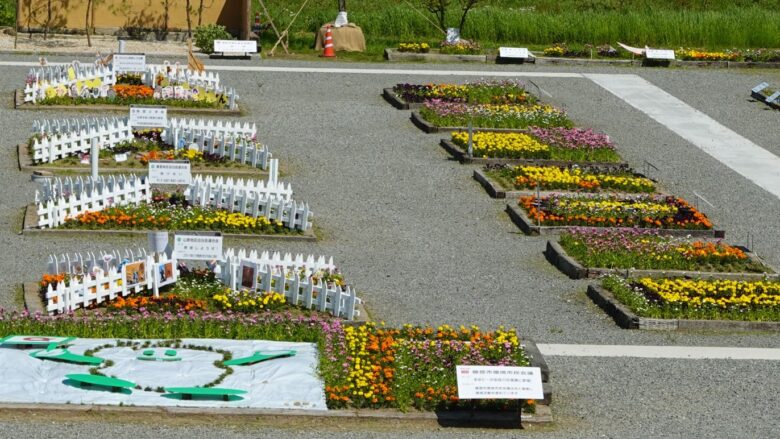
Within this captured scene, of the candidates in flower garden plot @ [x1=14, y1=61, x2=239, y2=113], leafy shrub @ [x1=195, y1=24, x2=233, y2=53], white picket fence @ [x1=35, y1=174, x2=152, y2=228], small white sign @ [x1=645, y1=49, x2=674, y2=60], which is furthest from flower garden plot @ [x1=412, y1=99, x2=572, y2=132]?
white picket fence @ [x1=35, y1=174, x2=152, y2=228]

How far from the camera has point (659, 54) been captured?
40938mm

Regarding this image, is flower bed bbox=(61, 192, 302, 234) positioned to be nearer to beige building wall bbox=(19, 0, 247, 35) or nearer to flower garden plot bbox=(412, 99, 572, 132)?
flower garden plot bbox=(412, 99, 572, 132)

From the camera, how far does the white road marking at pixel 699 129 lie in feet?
98.1

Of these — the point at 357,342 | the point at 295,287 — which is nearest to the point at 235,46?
the point at 295,287

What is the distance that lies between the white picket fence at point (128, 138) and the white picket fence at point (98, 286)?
8.10m

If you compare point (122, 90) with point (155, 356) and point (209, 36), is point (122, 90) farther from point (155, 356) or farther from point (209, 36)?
point (155, 356)

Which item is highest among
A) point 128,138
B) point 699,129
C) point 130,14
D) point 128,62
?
point 130,14

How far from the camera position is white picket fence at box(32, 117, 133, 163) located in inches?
1058

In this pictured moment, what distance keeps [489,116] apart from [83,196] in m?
11.3

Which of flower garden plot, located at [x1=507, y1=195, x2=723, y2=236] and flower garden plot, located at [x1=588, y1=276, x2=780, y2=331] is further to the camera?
flower garden plot, located at [x1=507, y1=195, x2=723, y2=236]

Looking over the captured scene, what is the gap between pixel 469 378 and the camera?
15422 mm

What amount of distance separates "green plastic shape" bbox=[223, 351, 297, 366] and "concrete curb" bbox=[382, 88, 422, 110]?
17104mm

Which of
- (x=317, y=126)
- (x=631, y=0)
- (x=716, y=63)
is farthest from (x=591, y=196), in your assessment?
(x=631, y=0)

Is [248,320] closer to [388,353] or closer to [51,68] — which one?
[388,353]
